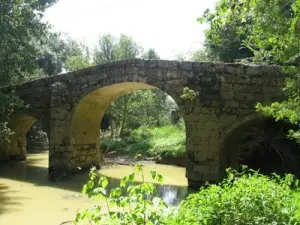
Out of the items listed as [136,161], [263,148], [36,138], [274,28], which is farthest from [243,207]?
[36,138]

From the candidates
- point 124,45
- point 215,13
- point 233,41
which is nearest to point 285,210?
point 215,13

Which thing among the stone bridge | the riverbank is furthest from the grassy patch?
the stone bridge

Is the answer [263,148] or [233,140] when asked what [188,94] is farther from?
[263,148]

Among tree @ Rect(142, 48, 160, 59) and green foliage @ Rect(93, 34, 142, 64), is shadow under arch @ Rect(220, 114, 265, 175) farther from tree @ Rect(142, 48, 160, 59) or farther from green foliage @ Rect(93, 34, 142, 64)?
tree @ Rect(142, 48, 160, 59)

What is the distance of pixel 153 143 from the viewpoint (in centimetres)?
1608

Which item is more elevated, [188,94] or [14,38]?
[14,38]

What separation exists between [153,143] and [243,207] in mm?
13147

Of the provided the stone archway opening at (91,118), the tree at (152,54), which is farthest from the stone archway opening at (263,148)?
the tree at (152,54)

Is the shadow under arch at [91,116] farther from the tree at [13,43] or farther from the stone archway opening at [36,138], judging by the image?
the stone archway opening at [36,138]

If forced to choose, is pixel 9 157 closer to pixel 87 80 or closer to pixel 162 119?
pixel 87 80

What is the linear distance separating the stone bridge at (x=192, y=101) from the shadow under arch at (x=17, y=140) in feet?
9.28

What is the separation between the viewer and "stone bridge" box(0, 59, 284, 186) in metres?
8.38

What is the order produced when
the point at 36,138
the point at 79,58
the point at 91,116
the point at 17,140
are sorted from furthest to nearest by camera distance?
1. the point at 79,58
2. the point at 36,138
3. the point at 17,140
4. the point at 91,116

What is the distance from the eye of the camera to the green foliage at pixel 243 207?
112 inches
